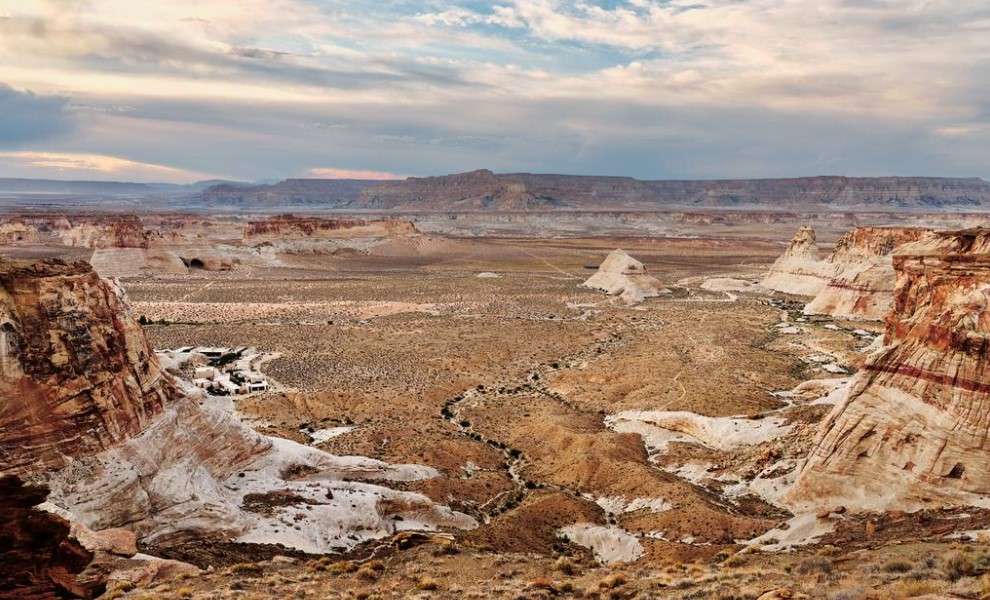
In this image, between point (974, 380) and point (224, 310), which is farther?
point (224, 310)

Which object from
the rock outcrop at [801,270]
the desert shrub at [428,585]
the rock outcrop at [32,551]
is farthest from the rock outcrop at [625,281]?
the rock outcrop at [32,551]

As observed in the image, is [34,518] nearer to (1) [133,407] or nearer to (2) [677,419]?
(1) [133,407]

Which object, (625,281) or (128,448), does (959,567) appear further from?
(625,281)

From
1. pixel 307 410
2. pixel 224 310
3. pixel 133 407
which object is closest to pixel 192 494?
pixel 133 407

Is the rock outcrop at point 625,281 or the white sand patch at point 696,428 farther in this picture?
the rock outcrop at point 625,281

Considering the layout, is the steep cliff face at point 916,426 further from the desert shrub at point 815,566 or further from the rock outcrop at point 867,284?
the rock outcrop at point 867,284

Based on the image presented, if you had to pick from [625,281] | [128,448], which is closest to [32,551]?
[128,448]

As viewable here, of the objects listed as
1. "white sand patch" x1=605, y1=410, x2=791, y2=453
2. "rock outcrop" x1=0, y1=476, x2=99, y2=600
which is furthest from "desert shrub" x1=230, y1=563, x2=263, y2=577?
"white sand patch" x1=605, y1=410, x2=791, y2=453
